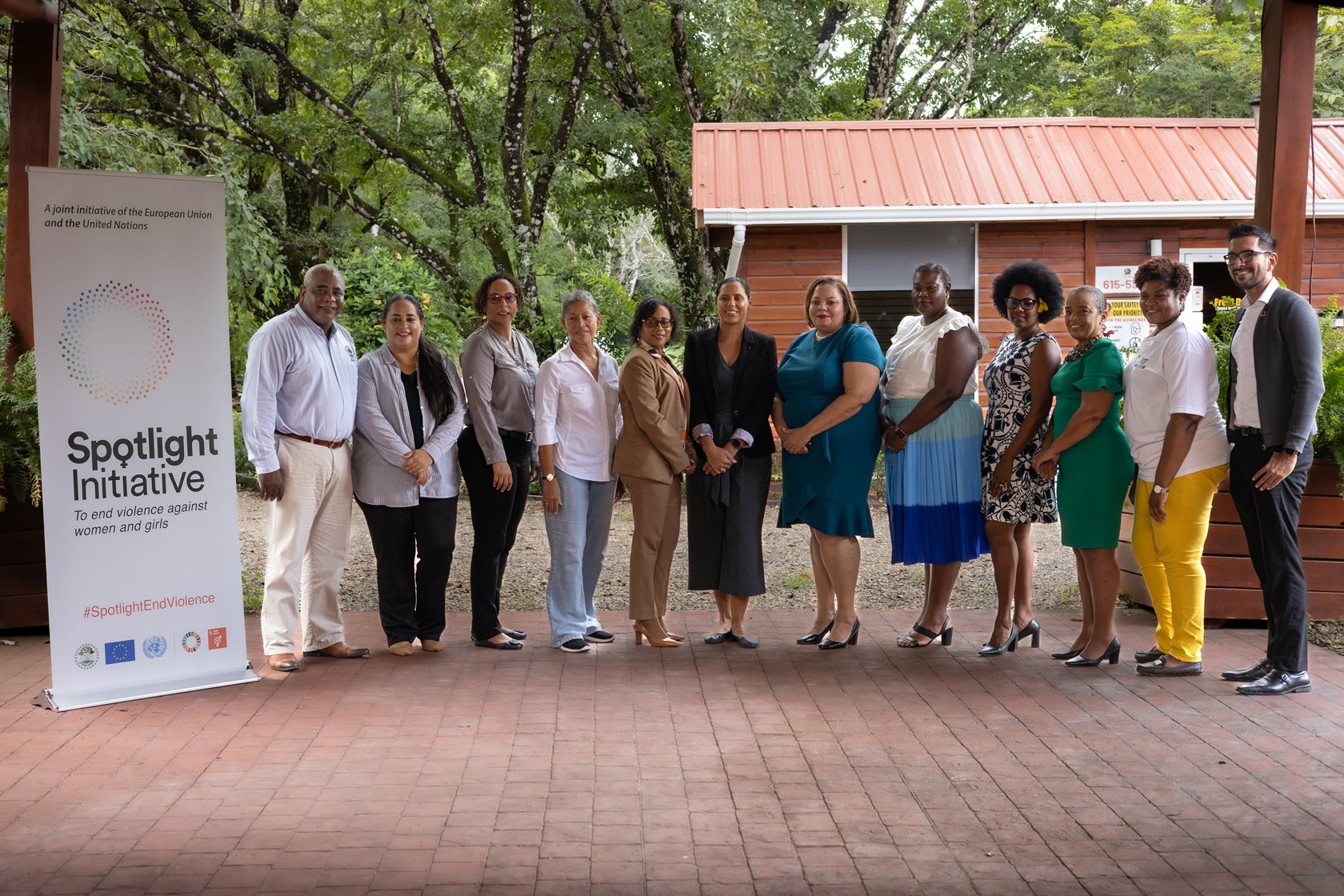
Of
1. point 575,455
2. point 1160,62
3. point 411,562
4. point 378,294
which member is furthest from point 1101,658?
point 1160,62

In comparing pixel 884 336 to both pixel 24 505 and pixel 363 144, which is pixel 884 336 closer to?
pixel 363 144

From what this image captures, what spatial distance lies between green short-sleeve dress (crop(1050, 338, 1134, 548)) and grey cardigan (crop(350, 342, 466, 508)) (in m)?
3.05

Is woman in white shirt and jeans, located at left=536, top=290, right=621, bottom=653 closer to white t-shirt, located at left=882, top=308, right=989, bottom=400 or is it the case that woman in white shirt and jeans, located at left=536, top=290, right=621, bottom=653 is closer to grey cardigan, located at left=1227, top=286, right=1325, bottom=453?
white t-shirt, located at left=882, top=308, right=989, bottom=400

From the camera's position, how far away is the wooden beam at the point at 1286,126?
6.47 meters

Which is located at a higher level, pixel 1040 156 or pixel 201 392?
pixel 1040 156

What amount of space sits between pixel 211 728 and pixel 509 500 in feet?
6.37

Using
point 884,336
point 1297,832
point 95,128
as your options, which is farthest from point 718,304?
point 884,336

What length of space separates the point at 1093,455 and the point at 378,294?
8.86 meters

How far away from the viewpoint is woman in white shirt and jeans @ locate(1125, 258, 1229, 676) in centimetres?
552

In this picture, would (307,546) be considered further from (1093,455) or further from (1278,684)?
(1278,684)

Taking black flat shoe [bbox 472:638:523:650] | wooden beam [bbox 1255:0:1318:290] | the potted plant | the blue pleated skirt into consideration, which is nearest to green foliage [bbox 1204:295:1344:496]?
the potted plant

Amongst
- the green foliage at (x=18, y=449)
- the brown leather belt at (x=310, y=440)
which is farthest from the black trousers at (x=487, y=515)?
the green foliage at (x=18, y=449)

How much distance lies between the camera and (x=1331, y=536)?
667 cm

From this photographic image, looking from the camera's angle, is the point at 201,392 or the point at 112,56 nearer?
the point at 201,392
